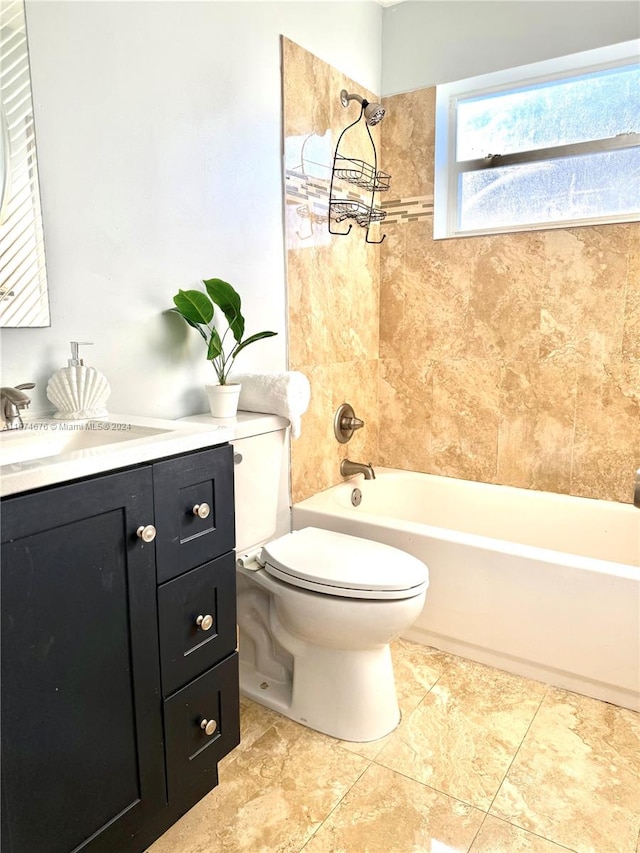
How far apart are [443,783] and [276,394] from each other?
1170 millimetres

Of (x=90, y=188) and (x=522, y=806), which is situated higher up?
(x=90, y=188)

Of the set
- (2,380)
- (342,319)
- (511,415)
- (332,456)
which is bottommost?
(332,456)

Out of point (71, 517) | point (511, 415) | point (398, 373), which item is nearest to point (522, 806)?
point (71, 517)

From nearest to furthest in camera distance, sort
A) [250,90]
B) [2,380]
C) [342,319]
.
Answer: [2,380] < [250,90] < [342,319]

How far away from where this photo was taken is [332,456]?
2551 millimetres

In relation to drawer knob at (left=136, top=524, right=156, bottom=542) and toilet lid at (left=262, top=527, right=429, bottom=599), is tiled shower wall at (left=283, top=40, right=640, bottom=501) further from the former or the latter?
drawer knob at (left=136, top=524, right=156, bottom=542)

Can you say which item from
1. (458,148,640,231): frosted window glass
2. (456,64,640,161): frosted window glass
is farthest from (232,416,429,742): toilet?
(456,64,640,161): frosted window glass

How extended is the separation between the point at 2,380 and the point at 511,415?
1955 mm

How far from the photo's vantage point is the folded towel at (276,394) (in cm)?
186

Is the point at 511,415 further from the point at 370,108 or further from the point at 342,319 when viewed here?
the point at 370,108

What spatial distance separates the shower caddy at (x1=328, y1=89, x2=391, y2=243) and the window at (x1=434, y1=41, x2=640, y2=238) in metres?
0.27

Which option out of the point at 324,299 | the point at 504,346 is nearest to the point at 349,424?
the point at 324,299

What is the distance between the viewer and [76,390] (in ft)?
4.67

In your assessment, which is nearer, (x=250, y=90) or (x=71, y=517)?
(x=71, y=517)
